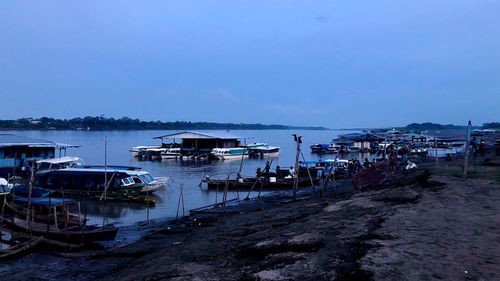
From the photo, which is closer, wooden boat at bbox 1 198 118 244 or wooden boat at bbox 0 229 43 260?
wooden boat at bbox 0 229 43 260

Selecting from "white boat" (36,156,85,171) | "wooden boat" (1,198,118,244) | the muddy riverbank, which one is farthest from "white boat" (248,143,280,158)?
the muddy riverbank

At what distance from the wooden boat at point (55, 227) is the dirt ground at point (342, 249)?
3.91 ft

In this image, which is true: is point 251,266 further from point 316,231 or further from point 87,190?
point 87,190

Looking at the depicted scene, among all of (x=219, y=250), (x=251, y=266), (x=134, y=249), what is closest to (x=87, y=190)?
(x=134, y=249)

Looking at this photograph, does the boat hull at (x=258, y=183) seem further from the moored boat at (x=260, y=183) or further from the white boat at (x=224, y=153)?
the white boat at (x=224, y=153)

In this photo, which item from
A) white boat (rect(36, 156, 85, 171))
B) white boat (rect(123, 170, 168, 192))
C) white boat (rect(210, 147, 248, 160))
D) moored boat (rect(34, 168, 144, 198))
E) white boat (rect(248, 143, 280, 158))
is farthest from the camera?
white boat (rect(248, 143, 280, 158))

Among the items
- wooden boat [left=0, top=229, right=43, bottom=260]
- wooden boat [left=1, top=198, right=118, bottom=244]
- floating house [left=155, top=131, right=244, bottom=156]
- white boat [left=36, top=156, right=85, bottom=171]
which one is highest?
floating house [left=155, top=131, right=244, bottom=156]

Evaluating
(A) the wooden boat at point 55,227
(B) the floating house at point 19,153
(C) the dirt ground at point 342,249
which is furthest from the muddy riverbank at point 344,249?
(B) the floating house at point 19,153

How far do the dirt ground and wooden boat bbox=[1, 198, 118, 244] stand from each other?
1190 mm

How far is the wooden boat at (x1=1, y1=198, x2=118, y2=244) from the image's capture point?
16.2 metres

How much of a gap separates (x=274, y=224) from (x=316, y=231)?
3.15m

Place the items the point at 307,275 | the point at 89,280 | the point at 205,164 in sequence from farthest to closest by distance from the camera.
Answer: the point at 205,164, the point at 89,280, the point at 307,275

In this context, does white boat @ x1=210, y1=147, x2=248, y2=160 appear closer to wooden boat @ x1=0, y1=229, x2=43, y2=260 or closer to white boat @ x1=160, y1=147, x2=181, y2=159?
white boat @ x1=160, y1=147, x2=181, y2=159

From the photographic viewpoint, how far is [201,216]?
20.5m
